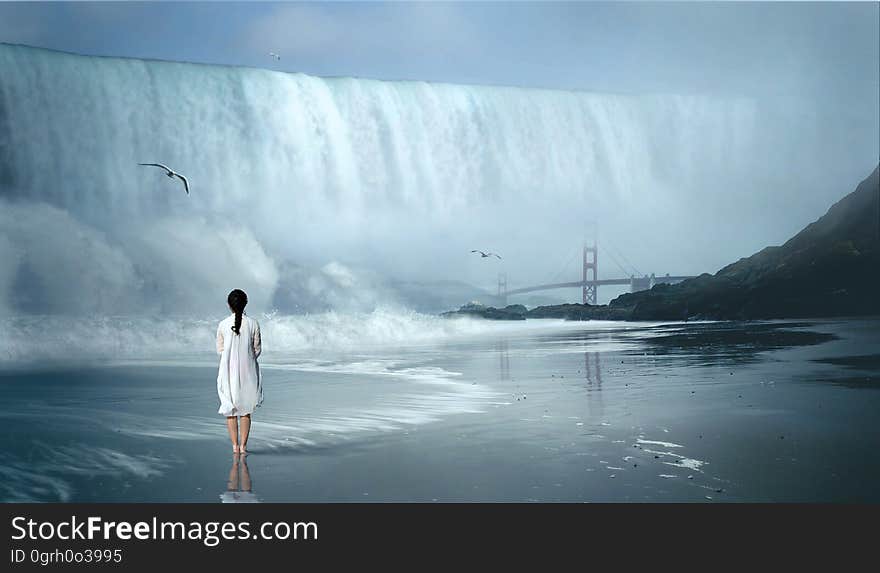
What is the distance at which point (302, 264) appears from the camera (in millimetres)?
33969

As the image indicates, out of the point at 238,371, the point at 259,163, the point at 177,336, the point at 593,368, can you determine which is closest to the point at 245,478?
the point at 238,371

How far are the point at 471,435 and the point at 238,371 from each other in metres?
1.85

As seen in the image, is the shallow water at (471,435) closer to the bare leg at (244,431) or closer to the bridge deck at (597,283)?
the bare leg at (244,431)

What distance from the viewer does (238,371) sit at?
20.0 ft

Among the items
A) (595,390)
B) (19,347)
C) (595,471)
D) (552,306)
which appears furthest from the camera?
(552,306)

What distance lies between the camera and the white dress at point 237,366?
19.9 ft

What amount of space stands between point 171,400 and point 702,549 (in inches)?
268

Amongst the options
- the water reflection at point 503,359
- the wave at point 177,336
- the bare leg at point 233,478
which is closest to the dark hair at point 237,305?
the bare leg at point 233,478

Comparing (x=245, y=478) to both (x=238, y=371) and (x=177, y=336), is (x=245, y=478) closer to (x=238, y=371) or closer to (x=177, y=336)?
(x=238, y=371)

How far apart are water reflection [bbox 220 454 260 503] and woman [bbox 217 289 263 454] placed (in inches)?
13.5

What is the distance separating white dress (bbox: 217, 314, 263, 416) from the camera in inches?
239

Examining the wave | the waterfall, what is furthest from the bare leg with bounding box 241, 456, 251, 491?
the waterfall

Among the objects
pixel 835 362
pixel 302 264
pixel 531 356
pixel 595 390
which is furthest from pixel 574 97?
pixel 595 390

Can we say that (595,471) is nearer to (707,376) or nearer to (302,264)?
(707,376)
